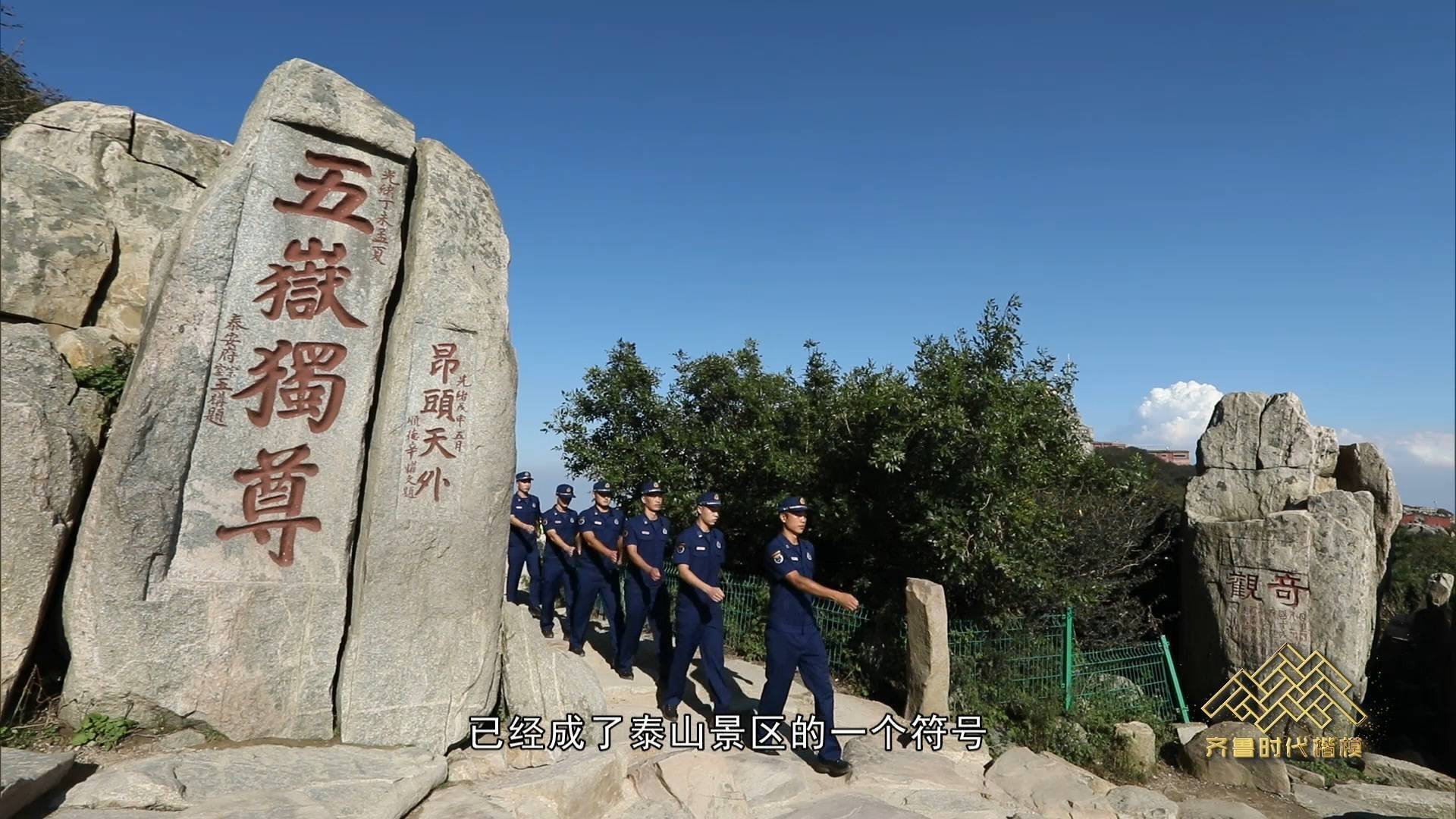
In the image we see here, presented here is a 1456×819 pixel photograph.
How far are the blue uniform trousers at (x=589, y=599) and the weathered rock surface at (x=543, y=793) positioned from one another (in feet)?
7.65

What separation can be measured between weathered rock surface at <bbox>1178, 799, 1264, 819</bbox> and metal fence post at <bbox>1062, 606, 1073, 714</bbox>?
115 cm

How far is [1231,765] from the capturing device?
23.5 feet

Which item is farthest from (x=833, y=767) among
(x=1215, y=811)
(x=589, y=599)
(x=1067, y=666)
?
(x=1215, y=811)

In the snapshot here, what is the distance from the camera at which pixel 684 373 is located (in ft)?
37.8

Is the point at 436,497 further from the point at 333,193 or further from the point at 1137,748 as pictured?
the point at 1137,748

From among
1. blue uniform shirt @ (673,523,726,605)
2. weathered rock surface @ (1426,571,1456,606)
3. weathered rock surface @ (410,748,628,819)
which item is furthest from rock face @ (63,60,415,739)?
weathered rock surface @ (1426,571,1456,606)

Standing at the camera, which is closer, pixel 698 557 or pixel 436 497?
pixel 436 497

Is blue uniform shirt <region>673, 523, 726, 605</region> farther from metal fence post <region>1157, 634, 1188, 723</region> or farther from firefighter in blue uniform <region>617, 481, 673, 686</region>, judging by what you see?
metal fence post <region>1157, 634, 1188, 723</region>

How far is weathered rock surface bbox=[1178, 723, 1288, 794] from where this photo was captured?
704 centimetres

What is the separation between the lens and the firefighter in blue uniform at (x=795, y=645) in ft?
17.5

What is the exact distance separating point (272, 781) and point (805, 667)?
10.5ft

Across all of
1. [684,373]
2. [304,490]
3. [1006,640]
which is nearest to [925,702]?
[1006,640]

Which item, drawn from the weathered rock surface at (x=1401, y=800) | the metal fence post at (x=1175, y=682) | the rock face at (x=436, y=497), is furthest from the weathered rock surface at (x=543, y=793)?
the weathered rock surface at (x=1401, y=800)

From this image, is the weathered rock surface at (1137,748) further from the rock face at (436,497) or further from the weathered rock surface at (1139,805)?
the rock face at (436,497)
